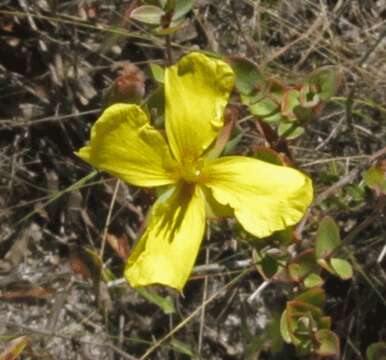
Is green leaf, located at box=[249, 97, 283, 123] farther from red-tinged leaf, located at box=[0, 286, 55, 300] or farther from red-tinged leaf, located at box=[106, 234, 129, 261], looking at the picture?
red-tinged leaf, located at box=[0, 286, 55, 300]

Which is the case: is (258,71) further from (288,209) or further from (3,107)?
(3,107)

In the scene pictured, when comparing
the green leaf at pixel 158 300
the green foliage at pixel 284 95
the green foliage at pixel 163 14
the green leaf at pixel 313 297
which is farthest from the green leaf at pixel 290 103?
the green leaf at pixel 158 300

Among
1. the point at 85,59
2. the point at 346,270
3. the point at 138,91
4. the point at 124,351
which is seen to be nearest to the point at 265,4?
the point at 85,59

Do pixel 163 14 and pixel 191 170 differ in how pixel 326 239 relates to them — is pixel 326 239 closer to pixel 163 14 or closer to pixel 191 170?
pixel 191 170

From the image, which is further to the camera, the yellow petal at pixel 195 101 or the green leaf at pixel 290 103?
Result: the green leaf at pixel 290 103

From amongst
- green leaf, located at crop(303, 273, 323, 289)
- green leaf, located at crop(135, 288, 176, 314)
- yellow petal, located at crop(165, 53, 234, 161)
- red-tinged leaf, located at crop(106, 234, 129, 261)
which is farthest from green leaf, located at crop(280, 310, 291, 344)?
yellow petal, located at crop(165, 53, 234, 161)

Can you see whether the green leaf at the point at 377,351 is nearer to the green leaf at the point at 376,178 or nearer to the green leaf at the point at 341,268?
the green leaf at the point at 341,268

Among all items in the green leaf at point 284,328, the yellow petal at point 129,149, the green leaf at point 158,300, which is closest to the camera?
the yellow petal at point 129,149

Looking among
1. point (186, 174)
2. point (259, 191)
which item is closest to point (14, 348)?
point (186, 174)

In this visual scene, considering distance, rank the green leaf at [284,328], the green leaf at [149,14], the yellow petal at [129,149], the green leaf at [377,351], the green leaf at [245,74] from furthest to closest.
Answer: the green leaf at [377,351]
the green leaf at [284,328]
the green leaf at [245,74]
the green leaf at [149,14]
the yellow petal at [129,149]
